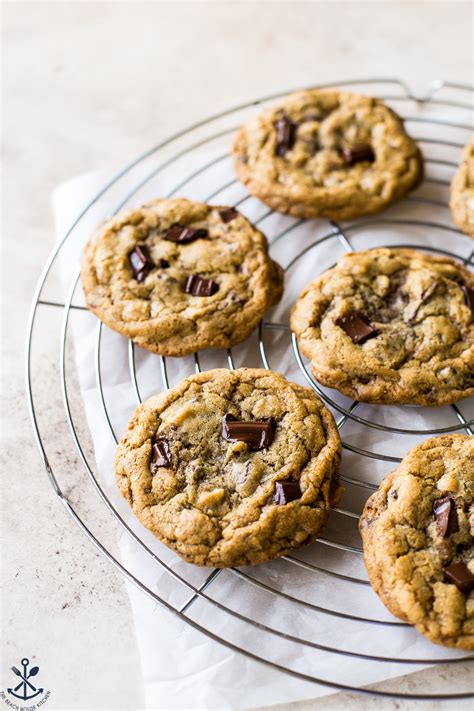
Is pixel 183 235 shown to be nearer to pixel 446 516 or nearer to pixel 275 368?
pixel 275 368

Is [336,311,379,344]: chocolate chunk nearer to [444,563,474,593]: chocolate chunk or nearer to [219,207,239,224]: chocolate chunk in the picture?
[219,207,239,224]: chocolate chunk

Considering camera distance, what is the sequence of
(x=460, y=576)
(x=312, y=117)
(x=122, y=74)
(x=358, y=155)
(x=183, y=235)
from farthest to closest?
1. (x=122, y=74)
2. (x=312, y=117)
3. (x=358, y=155)
4. (x=183, y=235)
5. (x=460, y=576)

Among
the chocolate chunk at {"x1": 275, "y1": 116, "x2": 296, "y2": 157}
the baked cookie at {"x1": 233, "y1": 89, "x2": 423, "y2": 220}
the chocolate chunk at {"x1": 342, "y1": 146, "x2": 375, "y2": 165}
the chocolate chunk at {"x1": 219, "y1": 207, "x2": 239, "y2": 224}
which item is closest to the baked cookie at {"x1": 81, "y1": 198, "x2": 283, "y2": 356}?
the chocolate chunk at {"x1": 219, "y1": 207, "x2": 239, "y2": 224}

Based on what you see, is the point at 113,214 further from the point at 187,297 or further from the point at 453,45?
the point at 453,45

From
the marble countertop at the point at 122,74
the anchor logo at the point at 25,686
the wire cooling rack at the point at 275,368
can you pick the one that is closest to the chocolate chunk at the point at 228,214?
the wire cooling rack at the point at 275,368

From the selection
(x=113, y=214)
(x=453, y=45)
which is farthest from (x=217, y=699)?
(x=453, y=45)

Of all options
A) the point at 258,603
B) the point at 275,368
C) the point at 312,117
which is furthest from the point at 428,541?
the point at 312,117
